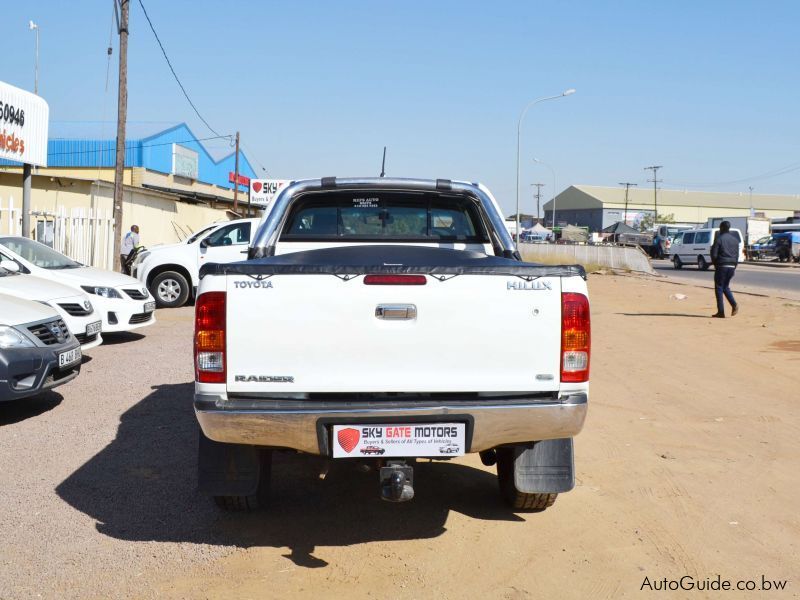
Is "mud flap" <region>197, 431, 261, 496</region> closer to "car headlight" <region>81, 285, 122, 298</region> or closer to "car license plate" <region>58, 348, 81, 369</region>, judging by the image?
"car license plate" <region>58, 348, 81, 369</region>

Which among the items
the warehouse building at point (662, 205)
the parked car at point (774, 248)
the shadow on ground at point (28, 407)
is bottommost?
the shadow on ground at point (28, 407)

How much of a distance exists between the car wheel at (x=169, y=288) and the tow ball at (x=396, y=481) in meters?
13.3

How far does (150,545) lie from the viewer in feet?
13.9

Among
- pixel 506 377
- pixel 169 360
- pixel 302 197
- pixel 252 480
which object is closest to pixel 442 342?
pixel 506 377

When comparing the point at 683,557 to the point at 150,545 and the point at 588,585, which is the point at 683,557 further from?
the point at 150,545

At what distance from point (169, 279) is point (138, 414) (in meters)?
9.65

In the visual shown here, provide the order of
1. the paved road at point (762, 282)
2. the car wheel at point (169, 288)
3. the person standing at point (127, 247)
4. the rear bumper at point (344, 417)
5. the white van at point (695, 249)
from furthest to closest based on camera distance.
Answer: the white van at point (695, 249) < the paved road at point (762, 282) < the person standing at point (127, 247) < the car wheel at point (169, 288) < the rear bumper at point (344, 417)

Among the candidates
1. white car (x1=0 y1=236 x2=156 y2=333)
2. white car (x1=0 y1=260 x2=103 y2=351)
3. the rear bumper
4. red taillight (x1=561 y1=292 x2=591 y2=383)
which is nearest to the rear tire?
the rear bumper

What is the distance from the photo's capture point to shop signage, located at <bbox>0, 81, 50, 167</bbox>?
15.9 metres

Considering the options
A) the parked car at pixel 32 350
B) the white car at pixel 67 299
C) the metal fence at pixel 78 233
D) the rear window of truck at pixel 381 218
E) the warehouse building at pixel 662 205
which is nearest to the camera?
the rear window of truck at pixel 381 218

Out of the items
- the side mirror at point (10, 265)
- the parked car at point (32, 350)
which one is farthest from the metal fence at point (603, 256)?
the parked car at point (32, 350)

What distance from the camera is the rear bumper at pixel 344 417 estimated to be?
12.2ft

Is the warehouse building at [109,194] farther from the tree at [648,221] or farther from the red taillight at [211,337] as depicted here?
the tree at [648,221]

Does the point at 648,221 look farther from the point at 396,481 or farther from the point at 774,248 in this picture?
the point at 396,481
